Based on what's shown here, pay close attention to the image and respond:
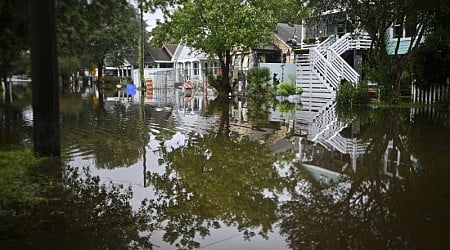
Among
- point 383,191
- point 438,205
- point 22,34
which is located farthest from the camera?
point 22,34

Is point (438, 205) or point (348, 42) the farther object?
point (348, 42)

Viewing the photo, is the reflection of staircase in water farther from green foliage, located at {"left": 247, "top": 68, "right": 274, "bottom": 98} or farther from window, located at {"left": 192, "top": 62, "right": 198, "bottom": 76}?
window, located at {"left": 192, "top": 62, "right": 198, "bottom": 76}

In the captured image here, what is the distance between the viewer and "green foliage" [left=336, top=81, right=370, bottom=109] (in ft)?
65.8

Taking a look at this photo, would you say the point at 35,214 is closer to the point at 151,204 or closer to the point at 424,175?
the point at 151,204

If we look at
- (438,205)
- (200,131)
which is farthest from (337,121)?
(438,205)

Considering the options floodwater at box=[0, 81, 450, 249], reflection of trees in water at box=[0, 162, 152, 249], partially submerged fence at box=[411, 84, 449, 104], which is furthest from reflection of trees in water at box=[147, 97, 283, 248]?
partially submerged fence at box=[411, 84, 449, 104]

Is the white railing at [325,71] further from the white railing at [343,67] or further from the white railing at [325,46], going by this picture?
the white railing at [325,46]

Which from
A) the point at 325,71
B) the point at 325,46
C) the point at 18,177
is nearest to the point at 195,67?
the point at 325,46

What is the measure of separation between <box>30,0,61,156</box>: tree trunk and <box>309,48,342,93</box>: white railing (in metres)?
17.8

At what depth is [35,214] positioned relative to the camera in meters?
4.96

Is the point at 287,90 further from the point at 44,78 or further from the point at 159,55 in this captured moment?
the point at 159,55

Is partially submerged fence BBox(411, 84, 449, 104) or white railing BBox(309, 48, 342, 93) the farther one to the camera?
white railing BBox(309, 48, 342, 93)

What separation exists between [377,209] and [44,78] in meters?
5.48

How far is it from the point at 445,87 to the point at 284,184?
15737 mm
